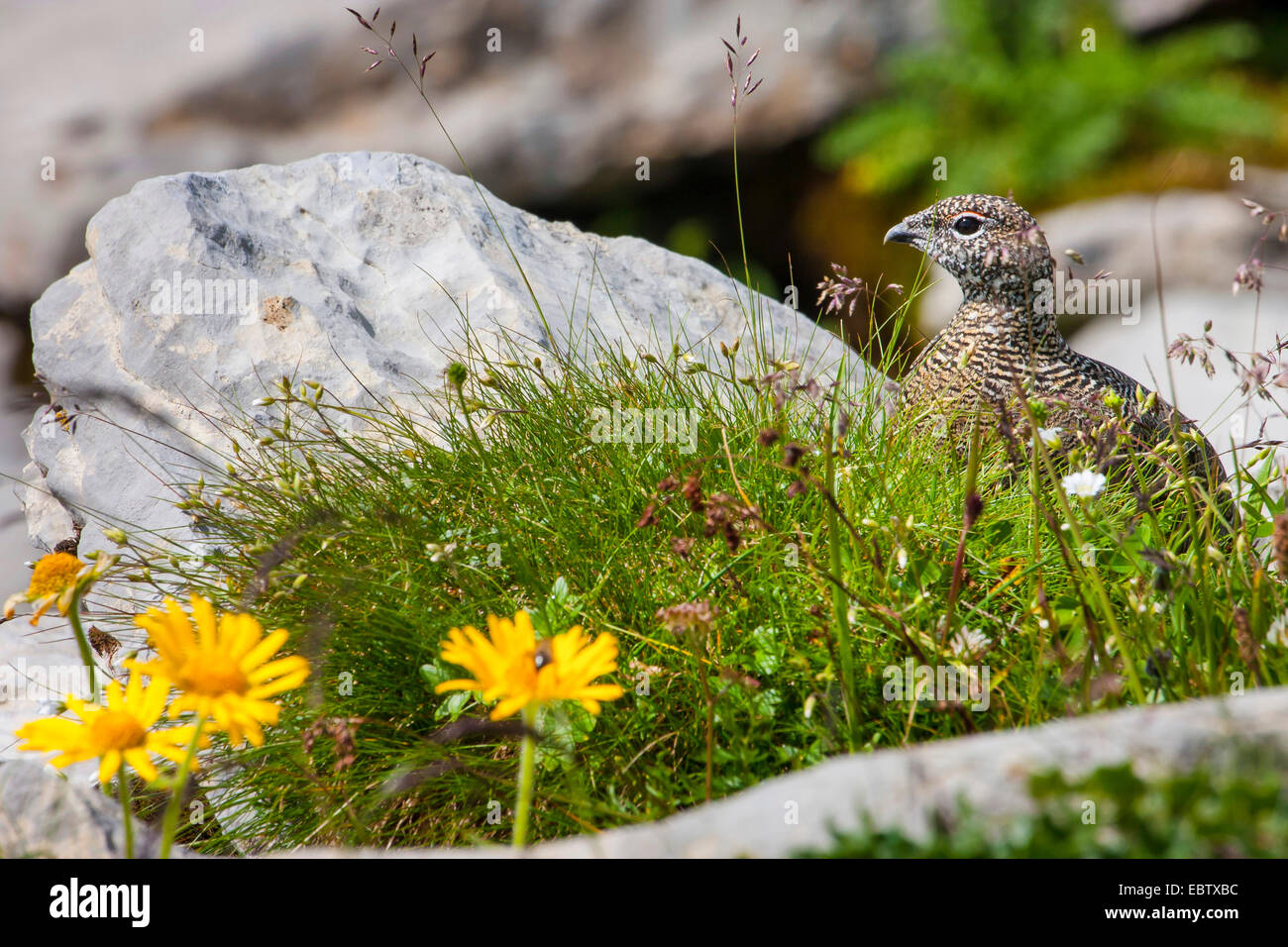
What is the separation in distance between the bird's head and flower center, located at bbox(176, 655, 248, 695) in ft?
10.2

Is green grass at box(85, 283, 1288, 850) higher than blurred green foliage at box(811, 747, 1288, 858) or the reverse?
higher

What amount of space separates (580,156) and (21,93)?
515 centimetres

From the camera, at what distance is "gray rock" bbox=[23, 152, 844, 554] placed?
12.5 ft

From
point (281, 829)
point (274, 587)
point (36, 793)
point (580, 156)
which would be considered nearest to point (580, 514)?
point (274, 587)

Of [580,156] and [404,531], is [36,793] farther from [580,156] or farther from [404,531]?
[580,156]

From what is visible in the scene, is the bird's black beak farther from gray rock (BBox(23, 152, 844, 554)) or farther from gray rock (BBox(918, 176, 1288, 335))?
gray rock (BBox(918, 176, 1288, 335))

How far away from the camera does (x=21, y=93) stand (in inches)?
370

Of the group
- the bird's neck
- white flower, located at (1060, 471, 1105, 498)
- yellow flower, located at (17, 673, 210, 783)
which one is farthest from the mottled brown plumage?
yellow flower, located at (17, 673, 210, 783)

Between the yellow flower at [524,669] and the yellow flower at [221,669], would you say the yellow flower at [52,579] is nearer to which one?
the yellow flower at [221,669]

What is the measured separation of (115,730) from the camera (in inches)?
72.7
